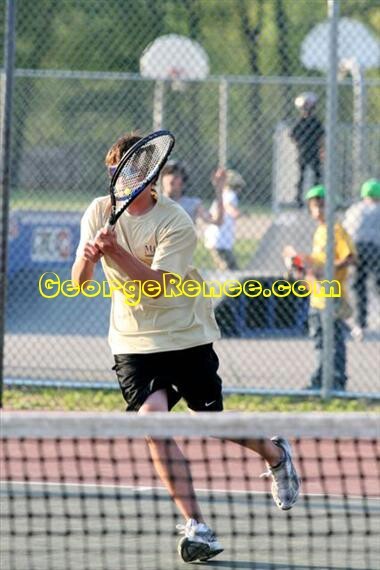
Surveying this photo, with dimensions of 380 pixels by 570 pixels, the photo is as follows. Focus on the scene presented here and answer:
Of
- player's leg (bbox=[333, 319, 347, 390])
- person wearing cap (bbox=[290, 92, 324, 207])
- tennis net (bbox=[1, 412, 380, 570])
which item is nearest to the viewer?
tennis net (bbox=[1, 412, 380, 570])

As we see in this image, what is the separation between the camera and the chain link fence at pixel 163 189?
9734 mm

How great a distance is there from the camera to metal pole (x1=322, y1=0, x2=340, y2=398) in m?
8.67

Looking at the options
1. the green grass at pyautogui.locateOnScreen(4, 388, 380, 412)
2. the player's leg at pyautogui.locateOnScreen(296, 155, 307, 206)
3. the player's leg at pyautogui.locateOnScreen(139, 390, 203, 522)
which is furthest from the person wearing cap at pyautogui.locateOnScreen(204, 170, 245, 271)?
the player's leg at pyautogui.locateOnScreen(139, 390, 203, 522)

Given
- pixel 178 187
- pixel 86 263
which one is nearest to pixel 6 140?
pixel 178 187

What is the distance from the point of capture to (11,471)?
6973 mm

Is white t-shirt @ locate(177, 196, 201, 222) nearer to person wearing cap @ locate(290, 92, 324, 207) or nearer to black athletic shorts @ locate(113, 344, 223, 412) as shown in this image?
person wearing cap @ locate(290, 92, 324, 207)

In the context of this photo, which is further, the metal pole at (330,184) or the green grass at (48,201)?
the green grass at (48,201)

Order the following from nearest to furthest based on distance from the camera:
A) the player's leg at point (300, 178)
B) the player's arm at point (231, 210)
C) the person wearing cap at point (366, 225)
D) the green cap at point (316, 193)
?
the green cap at point (316, 193) < the player's leg at point (300, 178) < the person wearing cap at point (366, 225) < the player's arm at point (231, 210)

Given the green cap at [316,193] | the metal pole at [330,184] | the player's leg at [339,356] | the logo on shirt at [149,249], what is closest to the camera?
the logo on shirt at [149,249]

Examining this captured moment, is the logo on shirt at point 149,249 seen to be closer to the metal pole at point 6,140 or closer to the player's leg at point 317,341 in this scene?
the metal pole at point 6,140

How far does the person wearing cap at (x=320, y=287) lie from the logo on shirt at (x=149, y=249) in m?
3.66

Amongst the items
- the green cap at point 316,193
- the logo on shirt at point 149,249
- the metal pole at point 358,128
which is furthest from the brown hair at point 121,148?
the metal pole at point 358,128

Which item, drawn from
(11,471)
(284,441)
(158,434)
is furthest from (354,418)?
(11,471)

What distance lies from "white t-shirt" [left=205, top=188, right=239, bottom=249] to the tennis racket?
479 cm
